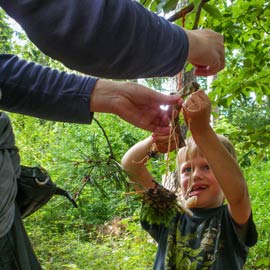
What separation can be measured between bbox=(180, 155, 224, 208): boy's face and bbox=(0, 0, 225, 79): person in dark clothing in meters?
0.89

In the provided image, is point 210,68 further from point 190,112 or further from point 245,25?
point 245,25

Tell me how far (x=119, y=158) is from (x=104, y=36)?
229 centimetres

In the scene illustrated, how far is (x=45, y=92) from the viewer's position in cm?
93

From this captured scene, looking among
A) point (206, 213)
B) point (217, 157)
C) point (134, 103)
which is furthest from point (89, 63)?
point (206, 213)

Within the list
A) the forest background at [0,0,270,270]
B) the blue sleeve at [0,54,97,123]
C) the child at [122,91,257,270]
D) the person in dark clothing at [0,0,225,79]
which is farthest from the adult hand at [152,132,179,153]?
the person in dark clothing at [0,0,225,79]

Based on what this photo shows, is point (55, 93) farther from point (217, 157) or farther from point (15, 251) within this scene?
point (217, 157)

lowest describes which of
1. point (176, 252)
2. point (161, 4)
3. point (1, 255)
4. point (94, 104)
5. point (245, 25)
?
point (176, 252)

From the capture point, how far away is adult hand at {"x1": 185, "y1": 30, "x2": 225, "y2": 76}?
768mm

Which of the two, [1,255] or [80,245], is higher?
[1,255]

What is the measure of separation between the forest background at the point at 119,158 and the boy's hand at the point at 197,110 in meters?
0.19

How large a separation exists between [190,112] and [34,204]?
1.60 feet

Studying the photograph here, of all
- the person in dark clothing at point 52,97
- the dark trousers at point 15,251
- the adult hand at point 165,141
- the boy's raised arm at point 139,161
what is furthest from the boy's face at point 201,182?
the dark trousers at point 15,251

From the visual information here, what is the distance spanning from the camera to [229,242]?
1.50 m

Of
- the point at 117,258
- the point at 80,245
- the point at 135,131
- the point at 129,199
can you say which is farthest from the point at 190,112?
the point at 135,131
